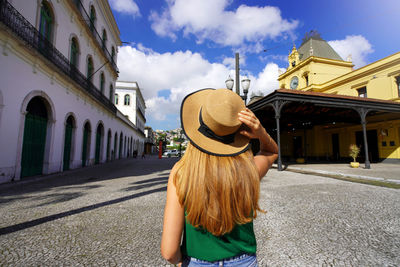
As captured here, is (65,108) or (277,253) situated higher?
(65,108)

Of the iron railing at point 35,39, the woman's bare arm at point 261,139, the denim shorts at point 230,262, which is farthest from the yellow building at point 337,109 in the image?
the iron railing at point 35,39

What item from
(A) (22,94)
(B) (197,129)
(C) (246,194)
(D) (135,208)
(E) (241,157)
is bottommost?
(D) (135,208)

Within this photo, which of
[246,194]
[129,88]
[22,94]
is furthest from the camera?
[129,88]

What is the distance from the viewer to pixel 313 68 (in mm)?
23688

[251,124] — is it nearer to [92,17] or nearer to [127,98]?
[92,17]

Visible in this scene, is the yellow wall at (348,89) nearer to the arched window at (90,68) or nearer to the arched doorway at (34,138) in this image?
the arched window at (90,68)

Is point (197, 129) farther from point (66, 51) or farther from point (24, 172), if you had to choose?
point (66, 51)

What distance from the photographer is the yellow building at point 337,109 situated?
37.6ft

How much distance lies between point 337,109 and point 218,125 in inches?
649

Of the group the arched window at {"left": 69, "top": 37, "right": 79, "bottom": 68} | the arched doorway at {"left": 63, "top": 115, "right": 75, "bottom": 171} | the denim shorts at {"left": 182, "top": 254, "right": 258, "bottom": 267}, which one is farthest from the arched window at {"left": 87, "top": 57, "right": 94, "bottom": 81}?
the denim shorts at {"left": 182, "top": 254, "right": 258, "bottom": 267}

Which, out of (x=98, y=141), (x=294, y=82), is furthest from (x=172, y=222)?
(x=294, y=82)

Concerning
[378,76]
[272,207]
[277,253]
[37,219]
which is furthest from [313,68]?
[37,219]

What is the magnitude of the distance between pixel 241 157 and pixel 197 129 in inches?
12.2

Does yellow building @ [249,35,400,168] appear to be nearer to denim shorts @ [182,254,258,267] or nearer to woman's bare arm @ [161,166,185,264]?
denim shorts @ [182,254,258,267]
